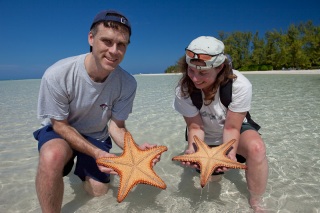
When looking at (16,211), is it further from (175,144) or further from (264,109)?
(264,109)

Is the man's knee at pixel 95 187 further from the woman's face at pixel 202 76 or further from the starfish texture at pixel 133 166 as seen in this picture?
the woman's face at pixel 202 76

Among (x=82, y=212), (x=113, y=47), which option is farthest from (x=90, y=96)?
(x=82, y=212)

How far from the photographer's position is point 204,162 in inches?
97.1

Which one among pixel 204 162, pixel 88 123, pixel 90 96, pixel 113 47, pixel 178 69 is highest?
pixel 113 47

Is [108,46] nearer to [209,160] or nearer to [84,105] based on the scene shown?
[84,105]

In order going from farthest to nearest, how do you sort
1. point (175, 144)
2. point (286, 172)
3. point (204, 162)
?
point (175, 144)
point (286, 172)
point (204, 162)

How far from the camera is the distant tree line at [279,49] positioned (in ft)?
137

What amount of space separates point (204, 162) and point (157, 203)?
3.33 feet

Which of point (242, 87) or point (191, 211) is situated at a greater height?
point (242, 87)

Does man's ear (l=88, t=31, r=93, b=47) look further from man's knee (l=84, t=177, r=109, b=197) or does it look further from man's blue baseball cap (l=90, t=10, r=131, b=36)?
man's knee (l=84, t=177, r=109, b=197)

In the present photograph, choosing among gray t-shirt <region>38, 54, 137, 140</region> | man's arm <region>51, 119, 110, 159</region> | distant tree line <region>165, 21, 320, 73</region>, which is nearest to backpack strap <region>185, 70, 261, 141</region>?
gray t-shirt <region>38, 54, 137, 140</region>

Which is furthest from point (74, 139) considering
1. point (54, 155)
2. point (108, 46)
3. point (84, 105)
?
point (108, 46)

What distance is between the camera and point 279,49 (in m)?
47.2

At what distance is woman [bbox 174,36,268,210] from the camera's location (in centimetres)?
277
